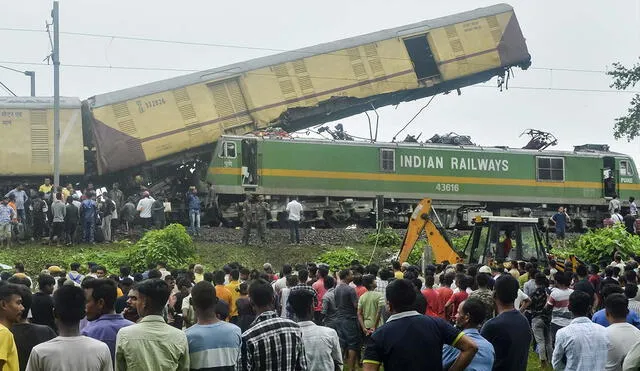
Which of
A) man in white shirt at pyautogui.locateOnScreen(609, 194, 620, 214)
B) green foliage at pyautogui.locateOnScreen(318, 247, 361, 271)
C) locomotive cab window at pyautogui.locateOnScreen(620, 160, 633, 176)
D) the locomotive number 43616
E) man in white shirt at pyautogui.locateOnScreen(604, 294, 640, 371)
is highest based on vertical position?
locomotive cab window at pyautogui.locateOnScreen(620, 160, 633, 176)

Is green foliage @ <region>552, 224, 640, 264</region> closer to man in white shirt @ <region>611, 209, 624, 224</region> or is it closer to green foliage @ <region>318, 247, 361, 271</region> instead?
green foliage @ <region>318, 247, 361, 271</region>

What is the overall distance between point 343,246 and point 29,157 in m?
9.05

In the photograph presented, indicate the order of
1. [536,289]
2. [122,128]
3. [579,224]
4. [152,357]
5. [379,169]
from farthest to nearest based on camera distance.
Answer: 1. [579,224]
2. [379,169]
3. [122,128]
4. [536,289]
5. [152,357]

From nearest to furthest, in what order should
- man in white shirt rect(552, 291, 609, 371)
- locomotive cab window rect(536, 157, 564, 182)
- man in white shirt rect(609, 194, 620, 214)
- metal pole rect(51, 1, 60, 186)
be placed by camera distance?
man in white shirt rect(552, 291, 609, 371) → metal pole rect(51, 1, 60, 186) → man in white shirt rect(609, 194, 620, 214) → locomotive cab window rect(536, 157, 564, 182)

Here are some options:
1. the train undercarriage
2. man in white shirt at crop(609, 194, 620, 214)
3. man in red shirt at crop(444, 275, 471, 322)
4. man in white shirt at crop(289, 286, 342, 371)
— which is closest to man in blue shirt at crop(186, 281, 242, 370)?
man in white shirt at crop(289, 286, 342, 371)

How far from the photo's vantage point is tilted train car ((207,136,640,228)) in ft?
91.9

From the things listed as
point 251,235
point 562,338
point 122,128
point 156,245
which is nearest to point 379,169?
point 251,235

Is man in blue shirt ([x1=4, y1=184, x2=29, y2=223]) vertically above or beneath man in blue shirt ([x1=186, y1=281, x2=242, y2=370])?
above

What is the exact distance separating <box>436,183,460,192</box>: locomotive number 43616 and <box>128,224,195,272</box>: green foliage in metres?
11.0

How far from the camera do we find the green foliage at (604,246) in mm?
22531

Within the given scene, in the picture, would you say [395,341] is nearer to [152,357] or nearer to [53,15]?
[152,357]

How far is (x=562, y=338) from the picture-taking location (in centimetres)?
779

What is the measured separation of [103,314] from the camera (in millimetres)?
6750

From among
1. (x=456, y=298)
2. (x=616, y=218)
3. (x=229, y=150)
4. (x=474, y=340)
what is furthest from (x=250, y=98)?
(x=474, y=340)
